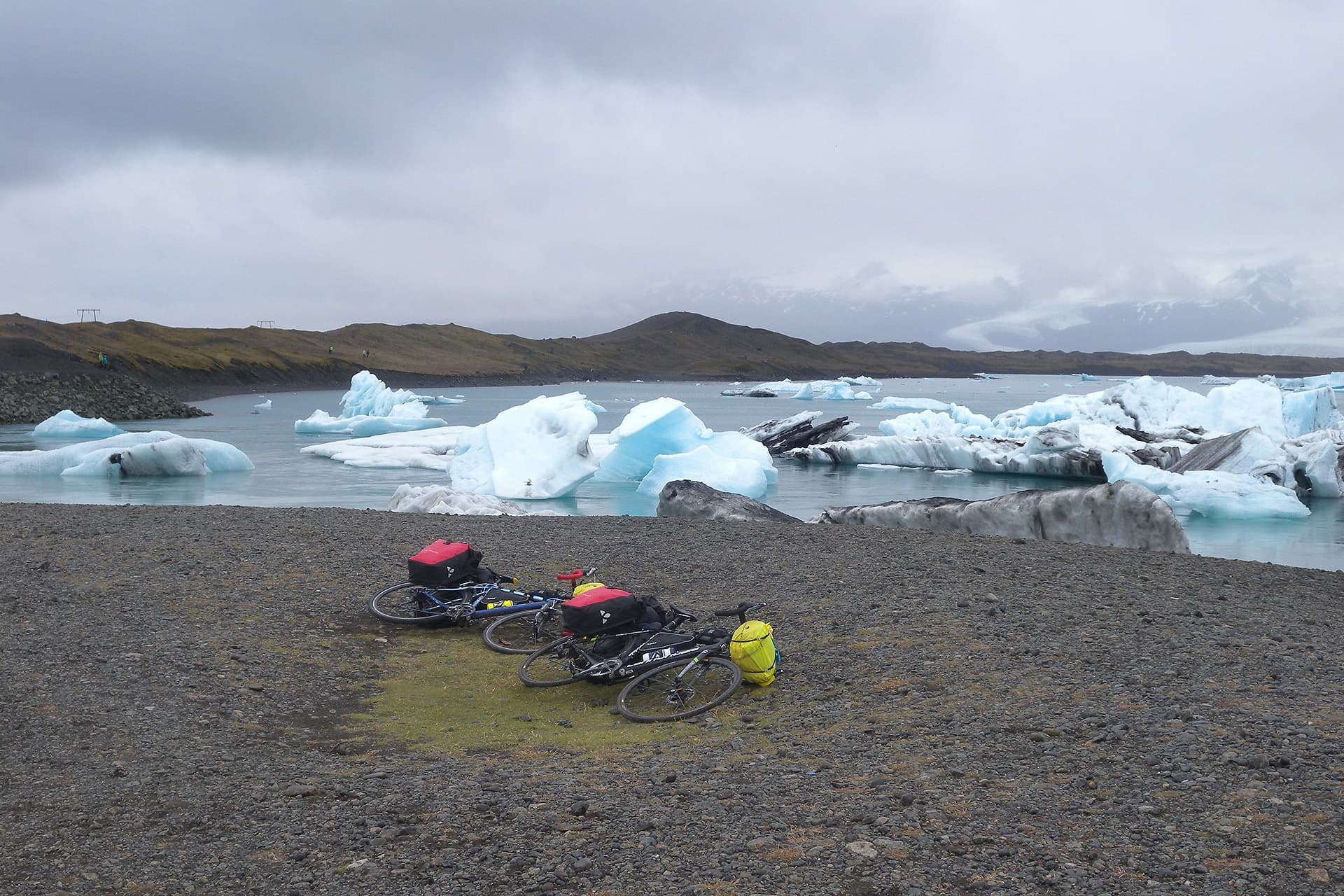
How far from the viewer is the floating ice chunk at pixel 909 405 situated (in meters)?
61.7

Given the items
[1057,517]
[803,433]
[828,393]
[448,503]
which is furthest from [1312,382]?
[448,503]

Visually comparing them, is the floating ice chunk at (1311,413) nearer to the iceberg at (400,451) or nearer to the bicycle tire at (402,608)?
the iceberg at (400,451)

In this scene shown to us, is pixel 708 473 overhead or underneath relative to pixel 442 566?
underneath

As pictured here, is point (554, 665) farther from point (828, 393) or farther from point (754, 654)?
point (828, 393)

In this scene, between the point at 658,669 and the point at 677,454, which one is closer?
the point at 658,669

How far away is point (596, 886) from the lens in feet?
10.4

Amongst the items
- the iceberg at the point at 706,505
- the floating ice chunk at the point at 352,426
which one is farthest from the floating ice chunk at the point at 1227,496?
the floating ice chunk at the point at 352,426

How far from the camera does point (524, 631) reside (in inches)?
298

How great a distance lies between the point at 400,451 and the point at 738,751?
26.7 m

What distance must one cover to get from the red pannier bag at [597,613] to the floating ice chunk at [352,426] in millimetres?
34433

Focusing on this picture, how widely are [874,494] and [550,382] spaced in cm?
10846

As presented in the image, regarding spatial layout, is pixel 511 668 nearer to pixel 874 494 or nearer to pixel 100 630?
pixel 100 630

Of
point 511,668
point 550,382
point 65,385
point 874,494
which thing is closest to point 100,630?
point 511,668

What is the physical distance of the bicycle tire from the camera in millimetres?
7629
